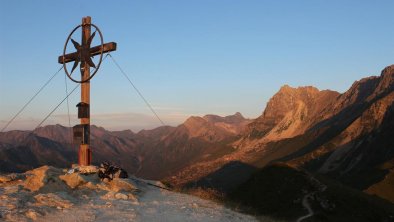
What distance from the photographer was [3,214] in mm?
16750

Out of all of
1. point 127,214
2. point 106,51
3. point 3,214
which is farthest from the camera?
point 106,51

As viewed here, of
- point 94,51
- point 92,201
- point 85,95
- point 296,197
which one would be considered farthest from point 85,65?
point 296,197

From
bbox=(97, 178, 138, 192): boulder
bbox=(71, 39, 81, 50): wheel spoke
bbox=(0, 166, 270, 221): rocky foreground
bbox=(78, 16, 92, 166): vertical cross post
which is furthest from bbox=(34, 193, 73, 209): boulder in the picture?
bbox=(71, 39, 81, 50): wheel spoke

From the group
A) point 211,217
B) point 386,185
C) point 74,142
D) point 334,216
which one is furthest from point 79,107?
point 386,185

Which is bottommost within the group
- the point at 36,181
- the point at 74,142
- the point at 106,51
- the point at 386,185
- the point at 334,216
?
the point at 386,185

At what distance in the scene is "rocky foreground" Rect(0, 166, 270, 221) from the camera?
17.8 metres

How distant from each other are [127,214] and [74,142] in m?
9.34

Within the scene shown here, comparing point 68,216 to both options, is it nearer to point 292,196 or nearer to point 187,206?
point 187,206

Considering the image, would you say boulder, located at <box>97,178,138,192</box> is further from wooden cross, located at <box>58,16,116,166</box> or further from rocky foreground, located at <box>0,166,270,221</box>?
wooden cross, located at <box>58,16,116,166</box>

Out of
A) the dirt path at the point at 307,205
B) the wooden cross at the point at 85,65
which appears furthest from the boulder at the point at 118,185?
the dirt path at the point at 307,205

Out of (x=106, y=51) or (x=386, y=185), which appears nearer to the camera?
(x=106, y=51)

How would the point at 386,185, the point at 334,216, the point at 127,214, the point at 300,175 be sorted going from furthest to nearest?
the point at 386,185, the point at 300,175, the point at 334,216, the point at 127,214

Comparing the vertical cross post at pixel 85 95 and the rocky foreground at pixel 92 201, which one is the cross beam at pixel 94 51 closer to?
the vertical cross post at pixel 85 95

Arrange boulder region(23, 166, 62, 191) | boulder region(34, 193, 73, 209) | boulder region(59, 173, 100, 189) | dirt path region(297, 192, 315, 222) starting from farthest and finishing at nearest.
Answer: dirt path region(297, 192, 315, 222)
boulder region(59, 173, 100, 189)
boulder region(23, 166, 62, 191)
boulder region(34, 193, 73, 209)
